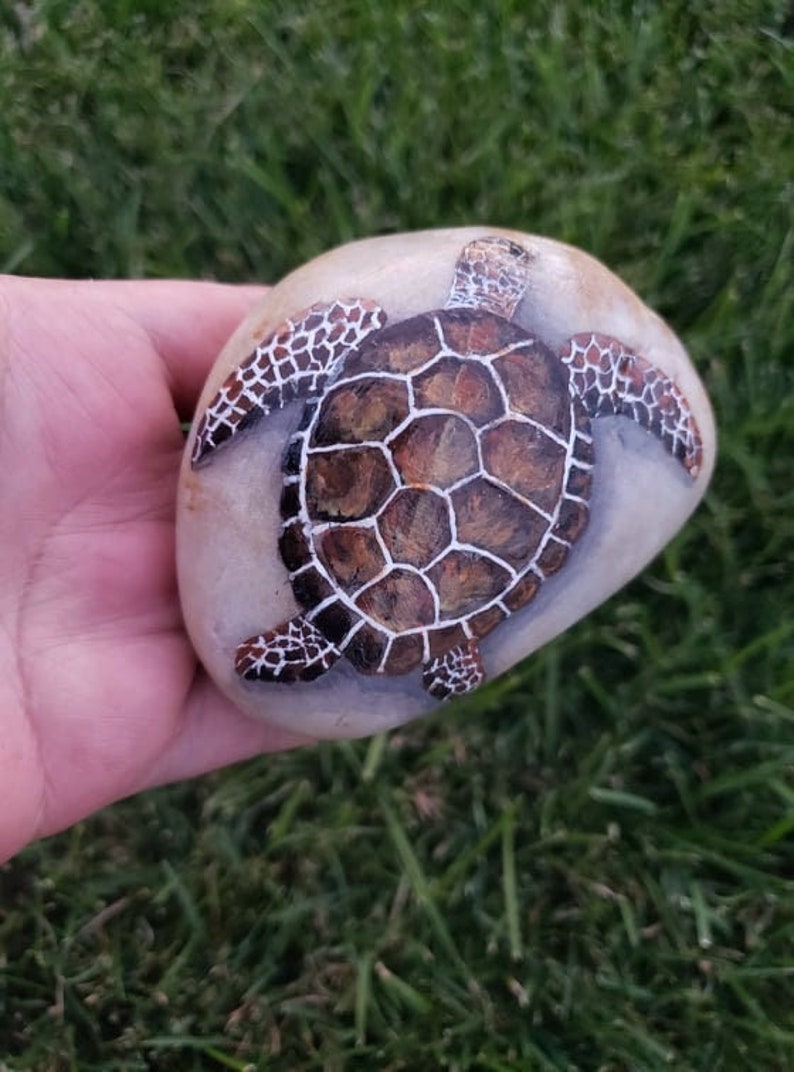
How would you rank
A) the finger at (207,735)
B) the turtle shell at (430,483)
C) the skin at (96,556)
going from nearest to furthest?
1. the turtle shell at (430,483)
2. the skin at (96,556)
3. the finger at (207,735)

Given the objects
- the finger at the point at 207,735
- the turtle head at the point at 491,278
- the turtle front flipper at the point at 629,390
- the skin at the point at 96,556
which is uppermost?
the turtle head at the point at 491,278

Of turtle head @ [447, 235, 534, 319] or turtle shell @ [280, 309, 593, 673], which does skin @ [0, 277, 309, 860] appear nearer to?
turtle shell @ [280, 309, 593, 673]

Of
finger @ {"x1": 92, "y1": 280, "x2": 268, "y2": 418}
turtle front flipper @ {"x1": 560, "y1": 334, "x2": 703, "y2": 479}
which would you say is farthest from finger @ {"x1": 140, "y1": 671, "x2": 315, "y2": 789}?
turtle front flipper @ {"x1": 560, "y1": 334, "x2": 703, "y2": 479}

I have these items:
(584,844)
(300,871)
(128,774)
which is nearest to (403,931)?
(300,871)

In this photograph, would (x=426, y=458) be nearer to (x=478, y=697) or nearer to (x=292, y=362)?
(x=292, y=362)

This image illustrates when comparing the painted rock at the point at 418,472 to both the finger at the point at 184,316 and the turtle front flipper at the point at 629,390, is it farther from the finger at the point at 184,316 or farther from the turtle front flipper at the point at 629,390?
the finger at the point at 184,316

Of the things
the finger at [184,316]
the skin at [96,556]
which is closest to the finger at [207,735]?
the skin at [96,556]

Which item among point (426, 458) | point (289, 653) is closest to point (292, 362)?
point (426, 458)
